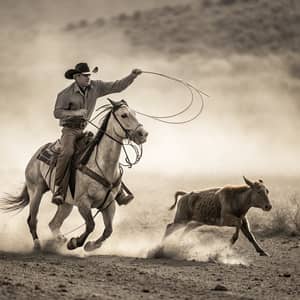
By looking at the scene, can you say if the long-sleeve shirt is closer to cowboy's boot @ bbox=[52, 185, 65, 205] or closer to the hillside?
cowboy's boot @ bbox=[52, 185, 65, 205]

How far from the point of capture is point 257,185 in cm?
1530

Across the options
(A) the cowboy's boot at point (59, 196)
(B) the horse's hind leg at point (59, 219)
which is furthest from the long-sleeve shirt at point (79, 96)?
(B) the horse's hind leg at point (59, 219)

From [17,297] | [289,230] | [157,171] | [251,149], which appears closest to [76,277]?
[17,297]

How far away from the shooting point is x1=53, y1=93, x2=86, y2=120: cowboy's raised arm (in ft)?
45.9

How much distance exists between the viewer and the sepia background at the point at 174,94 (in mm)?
21844

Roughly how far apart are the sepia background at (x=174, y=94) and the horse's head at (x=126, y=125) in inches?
74.2

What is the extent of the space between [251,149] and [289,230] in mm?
26754

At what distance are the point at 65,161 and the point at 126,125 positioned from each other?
1.01 meters

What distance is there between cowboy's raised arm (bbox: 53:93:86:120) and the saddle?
34 centimetres

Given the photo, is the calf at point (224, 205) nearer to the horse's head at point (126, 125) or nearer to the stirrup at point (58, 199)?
the stirrup at point (58, 199)

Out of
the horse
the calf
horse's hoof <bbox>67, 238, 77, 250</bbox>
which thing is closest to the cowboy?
the horse

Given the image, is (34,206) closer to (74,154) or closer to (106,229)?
(74,154)

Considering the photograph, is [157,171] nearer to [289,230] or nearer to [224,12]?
[289,230]

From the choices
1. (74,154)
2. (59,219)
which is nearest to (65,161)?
(74,154)
